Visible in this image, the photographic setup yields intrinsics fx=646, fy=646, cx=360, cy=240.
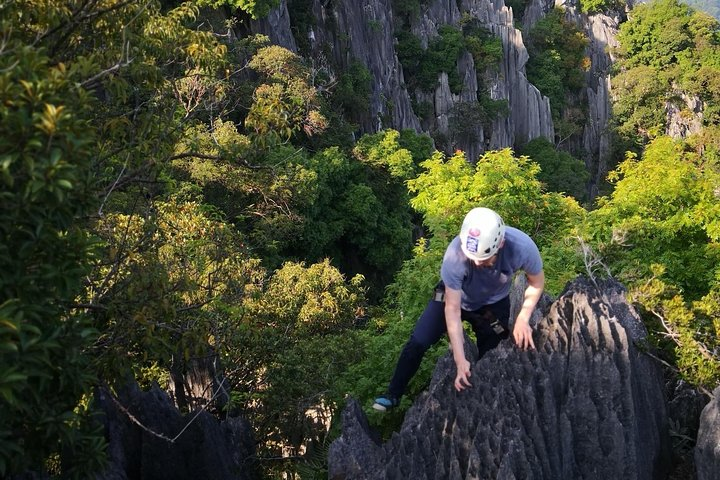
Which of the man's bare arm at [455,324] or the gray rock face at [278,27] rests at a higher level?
the gray rock face at [278,27]

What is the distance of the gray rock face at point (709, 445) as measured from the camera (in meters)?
4.29

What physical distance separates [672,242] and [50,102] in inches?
429

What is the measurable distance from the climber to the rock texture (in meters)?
1.69

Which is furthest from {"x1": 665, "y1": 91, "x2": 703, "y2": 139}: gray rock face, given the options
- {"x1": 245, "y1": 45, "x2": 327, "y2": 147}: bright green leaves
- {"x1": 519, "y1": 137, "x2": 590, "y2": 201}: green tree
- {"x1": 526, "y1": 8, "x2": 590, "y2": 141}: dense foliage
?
{"x1": 245, "y1": 45, "x2": 327, "y2": 147}: bright green leaves

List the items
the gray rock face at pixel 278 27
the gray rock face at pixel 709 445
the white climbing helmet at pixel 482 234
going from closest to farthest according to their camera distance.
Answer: the gray rock face at pixel 709 445, the white climbing helmet at pixel 482 234, the gray rock face at pixel 278 27

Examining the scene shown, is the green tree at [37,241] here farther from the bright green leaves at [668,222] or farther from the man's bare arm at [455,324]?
the bright green leaves at [668,222]

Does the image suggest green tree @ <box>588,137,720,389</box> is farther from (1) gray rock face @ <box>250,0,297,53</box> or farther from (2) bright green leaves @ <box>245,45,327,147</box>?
(1) gray rock face @ <box>250,0,297,53</box>

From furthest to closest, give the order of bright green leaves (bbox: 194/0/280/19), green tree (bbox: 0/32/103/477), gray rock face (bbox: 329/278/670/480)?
bright green leaves (bbox: 194/0/280/19), gray rock face (bbox: 329/278/670/480), green tree (bbox: 0/32/103/477)

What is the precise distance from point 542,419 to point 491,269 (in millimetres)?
1157

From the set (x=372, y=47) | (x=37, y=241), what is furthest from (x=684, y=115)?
(x=37, y=241)

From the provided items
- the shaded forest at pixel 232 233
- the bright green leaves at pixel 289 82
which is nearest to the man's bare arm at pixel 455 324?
the shaded forest at pixel 232 233

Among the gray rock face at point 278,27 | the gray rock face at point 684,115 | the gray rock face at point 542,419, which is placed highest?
the gray rock face at point 278,27

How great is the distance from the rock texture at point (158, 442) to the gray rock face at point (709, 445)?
391cm

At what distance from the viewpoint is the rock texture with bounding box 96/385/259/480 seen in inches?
220
